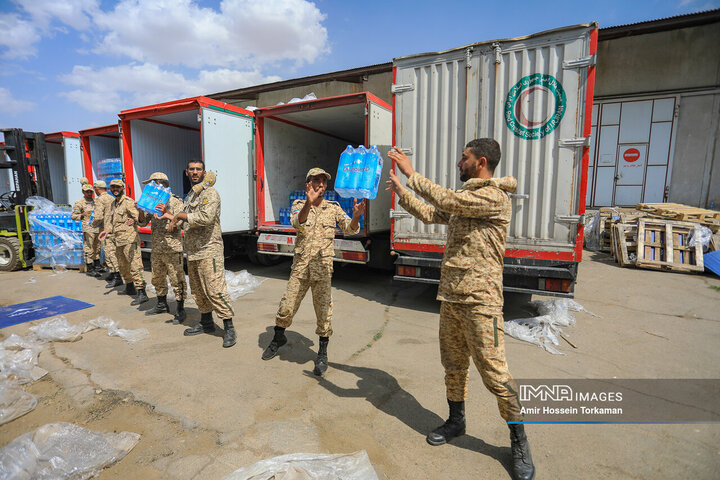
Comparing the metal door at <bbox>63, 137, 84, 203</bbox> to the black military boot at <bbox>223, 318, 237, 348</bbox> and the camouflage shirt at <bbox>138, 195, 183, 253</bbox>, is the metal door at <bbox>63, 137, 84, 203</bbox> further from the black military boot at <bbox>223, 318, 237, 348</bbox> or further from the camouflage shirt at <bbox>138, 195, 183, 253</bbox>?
the black military boot at <bbox>223, 318, 237, 348</bbox>

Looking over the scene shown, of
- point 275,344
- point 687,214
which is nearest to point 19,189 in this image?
point 275,344

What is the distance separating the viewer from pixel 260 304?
5113 millimetres

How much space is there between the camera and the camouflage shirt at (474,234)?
197 centimetres

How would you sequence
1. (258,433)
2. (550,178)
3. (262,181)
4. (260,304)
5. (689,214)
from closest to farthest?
(258,433) → (550,178) → (260,304) → (262,181) → (689,214)

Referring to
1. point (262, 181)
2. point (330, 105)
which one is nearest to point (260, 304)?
point (262, 181)

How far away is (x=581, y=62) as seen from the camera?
378cm

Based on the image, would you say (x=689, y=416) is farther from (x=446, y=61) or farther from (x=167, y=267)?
(x=167, y=267)

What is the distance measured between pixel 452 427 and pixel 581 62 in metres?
3.77

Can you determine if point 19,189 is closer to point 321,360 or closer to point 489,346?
point 321,360

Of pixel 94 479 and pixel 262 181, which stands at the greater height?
pixel 262 181

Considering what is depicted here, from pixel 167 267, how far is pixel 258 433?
2.88 metres

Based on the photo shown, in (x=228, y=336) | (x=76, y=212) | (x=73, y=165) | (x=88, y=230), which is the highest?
(x=73, y=165)

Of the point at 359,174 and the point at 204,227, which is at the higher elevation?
the point at 359,174

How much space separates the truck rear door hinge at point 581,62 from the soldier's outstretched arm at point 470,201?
9.17 ft
